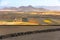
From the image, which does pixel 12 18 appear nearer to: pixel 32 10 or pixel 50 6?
pixel 32 10

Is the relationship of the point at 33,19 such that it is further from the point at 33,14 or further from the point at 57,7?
the point at 57,7

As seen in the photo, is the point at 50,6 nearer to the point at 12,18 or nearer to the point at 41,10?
the point at 41,10

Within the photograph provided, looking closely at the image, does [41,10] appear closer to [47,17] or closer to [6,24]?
[47,17]

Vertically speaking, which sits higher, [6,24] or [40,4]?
[40,4]

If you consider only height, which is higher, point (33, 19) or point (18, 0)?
point (18, 0)

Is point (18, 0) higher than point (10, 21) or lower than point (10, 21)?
higher

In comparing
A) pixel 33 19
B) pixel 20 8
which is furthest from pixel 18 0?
pixel 33 19

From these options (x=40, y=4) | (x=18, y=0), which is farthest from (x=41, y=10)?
(x=18, y=0)
